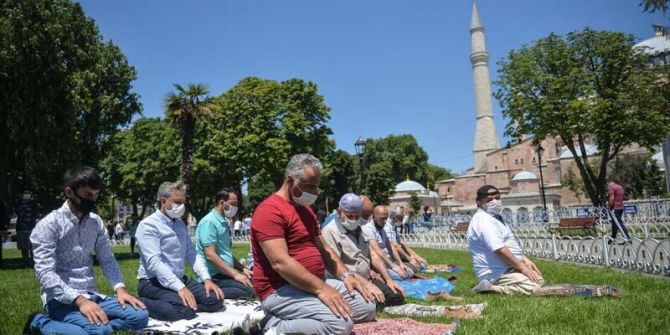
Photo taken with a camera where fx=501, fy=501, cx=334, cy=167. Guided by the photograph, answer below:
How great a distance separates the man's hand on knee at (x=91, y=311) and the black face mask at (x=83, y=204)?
0.82m

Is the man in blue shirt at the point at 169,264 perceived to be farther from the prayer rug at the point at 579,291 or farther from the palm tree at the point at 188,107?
the palm tree at the point at 188,107

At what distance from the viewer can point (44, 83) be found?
18859mm

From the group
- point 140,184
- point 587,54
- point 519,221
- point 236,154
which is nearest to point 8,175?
point 236,154

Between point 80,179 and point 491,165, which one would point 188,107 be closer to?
point 80,179

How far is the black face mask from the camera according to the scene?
4801 millimetres

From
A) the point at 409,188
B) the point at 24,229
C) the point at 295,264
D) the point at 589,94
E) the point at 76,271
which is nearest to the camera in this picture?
the point at 295,264

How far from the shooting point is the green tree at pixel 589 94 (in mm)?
27141

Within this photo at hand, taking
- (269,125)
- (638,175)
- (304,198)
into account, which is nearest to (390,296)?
(304,198)

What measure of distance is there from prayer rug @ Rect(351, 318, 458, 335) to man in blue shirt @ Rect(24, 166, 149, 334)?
87.8 inches

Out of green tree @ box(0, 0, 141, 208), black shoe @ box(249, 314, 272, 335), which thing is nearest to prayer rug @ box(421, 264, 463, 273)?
black shoe @ box(249, 314, 272, 335)

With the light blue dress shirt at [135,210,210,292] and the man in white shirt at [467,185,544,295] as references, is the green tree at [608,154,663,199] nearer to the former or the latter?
the man in white shirt at [467,185,544,295]

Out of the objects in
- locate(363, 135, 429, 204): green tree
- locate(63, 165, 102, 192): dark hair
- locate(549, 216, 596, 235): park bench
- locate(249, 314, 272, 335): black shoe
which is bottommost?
locate(249, 314, 272, 335): black shoe

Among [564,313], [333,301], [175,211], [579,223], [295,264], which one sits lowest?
[564,313]

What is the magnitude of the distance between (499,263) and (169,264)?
4.63 m
